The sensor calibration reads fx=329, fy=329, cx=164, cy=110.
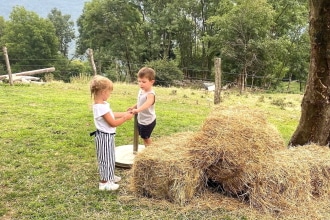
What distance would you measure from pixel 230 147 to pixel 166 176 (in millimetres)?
739

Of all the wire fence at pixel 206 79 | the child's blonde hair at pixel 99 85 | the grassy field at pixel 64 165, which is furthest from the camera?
the wire fence at pixel 206 79

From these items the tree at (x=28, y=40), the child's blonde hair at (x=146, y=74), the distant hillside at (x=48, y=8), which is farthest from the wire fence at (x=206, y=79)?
the child's blonde hair at (x=146, y=74)

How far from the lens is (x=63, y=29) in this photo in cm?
5731

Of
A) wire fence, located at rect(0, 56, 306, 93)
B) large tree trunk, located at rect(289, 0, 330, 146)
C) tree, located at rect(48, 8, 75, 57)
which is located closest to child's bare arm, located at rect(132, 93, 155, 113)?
large tree trunk, located at rect(289, 0, 330, 146)

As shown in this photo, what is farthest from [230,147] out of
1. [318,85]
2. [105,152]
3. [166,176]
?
[318,85]

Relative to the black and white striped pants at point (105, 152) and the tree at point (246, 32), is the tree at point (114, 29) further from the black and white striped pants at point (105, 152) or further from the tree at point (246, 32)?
the black and white striped pants at point (105, 152)

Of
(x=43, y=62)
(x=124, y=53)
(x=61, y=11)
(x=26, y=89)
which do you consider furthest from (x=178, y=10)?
(x=61, y=11)

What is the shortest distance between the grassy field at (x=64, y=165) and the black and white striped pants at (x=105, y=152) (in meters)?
0.24

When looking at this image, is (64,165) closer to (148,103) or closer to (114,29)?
(148,103)

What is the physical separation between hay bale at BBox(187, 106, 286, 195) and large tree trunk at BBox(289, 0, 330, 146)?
984 mm

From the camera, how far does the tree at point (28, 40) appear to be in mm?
45594

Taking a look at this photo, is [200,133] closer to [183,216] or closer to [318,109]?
[183,216]

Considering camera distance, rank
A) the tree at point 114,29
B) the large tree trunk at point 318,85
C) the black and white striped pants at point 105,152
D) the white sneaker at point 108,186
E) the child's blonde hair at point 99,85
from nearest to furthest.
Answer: the child's blonde hair at point 99,85
the black and white striped pants at point 105,152
the white sneaker at point 108,186
the large tree trunk at point 318,85
the tree at point 114,29

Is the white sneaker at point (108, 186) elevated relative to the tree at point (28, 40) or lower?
lower
